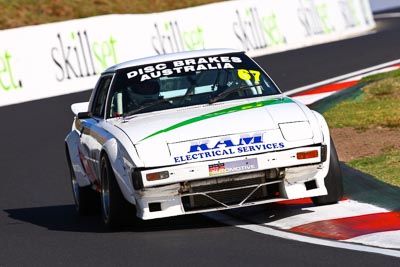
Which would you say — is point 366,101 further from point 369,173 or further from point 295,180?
point 295,180

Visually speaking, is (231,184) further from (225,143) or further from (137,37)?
(137,37)

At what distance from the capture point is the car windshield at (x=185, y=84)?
10148 millimetres

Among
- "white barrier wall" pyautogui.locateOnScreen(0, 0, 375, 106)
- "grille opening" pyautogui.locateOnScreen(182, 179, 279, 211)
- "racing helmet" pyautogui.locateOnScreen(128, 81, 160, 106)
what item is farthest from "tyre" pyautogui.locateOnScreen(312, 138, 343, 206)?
"white barrier wall" pyautogui.locateOnScreen(0, 0, 375, 106)

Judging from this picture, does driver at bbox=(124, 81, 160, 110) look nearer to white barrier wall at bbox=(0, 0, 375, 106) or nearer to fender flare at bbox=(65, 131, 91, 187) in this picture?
fender flare at bbox=(65, 131, 91, 187)

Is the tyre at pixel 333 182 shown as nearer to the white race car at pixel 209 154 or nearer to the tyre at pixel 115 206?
the white race car at pixel 209 154

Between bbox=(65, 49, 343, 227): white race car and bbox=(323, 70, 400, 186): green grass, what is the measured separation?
1362 mm

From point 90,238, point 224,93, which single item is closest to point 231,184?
point 90,238

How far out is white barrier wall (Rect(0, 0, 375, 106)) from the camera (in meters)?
25.3

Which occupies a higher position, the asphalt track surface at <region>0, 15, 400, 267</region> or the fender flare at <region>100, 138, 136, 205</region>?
the fender flare at <region>100, 138, 136, 205</region>

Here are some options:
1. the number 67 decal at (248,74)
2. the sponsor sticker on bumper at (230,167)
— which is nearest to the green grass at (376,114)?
the number 67 decal at (248,74)

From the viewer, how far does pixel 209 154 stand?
351 inches

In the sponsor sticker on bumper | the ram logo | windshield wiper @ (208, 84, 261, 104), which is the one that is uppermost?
windshield wiper @ (208, 84, 261, 104)

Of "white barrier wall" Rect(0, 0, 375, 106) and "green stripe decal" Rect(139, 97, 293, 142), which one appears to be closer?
"green stripe decal" Rect(139, 97, 293, 142)

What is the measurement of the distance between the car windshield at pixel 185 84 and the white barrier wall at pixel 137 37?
14.5 meters
